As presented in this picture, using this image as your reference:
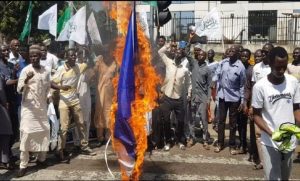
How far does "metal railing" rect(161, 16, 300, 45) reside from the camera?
1933cm

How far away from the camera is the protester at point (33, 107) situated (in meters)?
6.52

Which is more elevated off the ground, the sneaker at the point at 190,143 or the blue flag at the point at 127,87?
the blue flag at the point at 127,87

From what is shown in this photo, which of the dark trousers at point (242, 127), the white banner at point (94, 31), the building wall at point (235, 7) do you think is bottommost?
the dark trousers at point (242, 127)

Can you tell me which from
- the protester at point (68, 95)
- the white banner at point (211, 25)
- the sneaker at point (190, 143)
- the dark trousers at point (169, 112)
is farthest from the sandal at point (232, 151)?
the white banner at point (211, 25)

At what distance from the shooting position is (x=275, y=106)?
439 centimetres

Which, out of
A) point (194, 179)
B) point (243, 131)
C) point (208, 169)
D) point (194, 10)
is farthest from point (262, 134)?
point (194, 10)

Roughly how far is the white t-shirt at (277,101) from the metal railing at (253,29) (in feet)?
46.4

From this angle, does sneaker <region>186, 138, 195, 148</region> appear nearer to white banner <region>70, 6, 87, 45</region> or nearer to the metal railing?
white banner <region>70, 6, 87, 45</region>

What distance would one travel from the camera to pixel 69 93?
753 centimetres

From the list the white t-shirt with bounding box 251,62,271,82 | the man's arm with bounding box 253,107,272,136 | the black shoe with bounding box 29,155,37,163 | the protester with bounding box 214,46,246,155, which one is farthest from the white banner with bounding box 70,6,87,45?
the man's arm with bounding box 253,107,272,136

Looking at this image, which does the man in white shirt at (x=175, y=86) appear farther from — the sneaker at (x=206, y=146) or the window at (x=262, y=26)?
the window at (x=262, y=26)

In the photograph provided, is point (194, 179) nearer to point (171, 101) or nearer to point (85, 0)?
point (171, 101)

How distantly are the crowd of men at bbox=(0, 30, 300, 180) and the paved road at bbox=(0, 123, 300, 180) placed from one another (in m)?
0.21

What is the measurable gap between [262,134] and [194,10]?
81.5 feet
